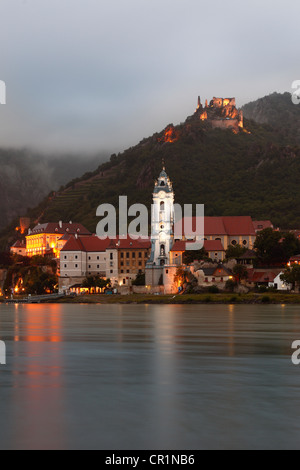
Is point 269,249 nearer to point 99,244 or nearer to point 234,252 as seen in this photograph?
point 234,252

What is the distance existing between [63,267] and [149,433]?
121533 mm

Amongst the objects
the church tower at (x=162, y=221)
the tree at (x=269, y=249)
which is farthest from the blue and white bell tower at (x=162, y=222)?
the tree at (x=269, y=249)

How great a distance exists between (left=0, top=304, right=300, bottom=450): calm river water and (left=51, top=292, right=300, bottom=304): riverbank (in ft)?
171

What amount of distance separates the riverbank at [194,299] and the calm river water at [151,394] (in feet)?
171

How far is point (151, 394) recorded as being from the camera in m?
22.0

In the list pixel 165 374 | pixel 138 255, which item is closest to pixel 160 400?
pixel 165 374

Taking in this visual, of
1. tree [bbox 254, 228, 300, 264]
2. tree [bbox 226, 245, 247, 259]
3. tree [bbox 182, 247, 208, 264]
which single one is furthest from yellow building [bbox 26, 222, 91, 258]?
tree [bbox 254, 228, 300, 264]

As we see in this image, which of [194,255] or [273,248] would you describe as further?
[194,255]

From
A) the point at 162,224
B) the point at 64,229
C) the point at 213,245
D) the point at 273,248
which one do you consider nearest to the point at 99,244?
the point at 162,224

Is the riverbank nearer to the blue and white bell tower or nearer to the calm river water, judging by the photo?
the blue and white bell tower

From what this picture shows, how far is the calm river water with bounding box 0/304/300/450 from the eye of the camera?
1642 cm

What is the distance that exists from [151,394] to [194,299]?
7873 cm

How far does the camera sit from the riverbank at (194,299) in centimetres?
9269
